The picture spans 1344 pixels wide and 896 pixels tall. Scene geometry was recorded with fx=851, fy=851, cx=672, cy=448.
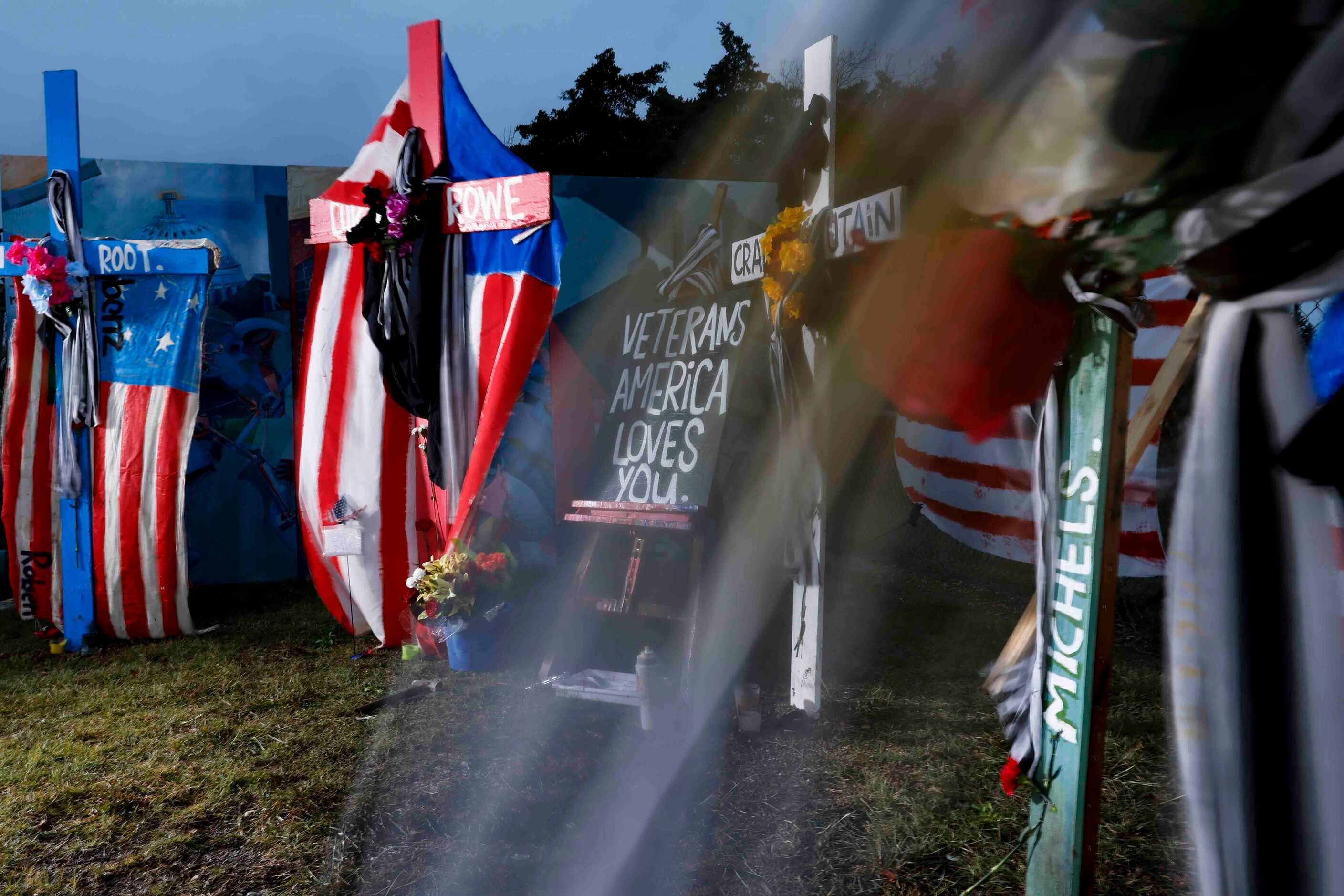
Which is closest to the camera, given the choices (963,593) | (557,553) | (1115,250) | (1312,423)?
(1312,423)

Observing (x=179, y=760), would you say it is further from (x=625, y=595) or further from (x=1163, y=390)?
(x=1163, y=390)

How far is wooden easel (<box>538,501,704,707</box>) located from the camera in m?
3.50

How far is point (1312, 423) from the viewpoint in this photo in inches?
41.6

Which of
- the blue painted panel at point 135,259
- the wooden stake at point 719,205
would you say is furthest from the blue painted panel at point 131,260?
the wooden stake at point 719,205

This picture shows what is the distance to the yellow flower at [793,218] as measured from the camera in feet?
10.1

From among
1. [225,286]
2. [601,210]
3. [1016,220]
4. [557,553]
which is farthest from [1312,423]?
[225,286]

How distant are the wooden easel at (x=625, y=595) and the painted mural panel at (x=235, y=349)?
9.73ft

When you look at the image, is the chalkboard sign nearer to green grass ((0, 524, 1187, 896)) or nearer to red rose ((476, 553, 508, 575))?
red rose ((476, 553, 508, 575))

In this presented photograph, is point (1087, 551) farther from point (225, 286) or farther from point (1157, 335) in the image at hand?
point (225, 286)

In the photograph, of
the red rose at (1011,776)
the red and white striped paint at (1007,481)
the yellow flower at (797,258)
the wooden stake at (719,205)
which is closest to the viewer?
the red rose at (1011,776)

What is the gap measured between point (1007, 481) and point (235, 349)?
523 centimetres

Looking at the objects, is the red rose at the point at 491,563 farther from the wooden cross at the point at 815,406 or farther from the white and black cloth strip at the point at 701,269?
the white and black cloth strip at the point at 701,269

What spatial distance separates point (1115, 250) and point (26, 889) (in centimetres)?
306

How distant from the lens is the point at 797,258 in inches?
118
